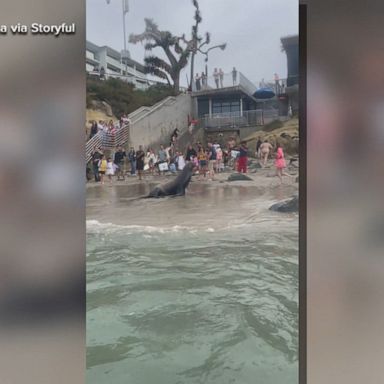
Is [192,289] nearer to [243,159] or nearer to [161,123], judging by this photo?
[243,159]

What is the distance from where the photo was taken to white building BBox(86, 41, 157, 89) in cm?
237

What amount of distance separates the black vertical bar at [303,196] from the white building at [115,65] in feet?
2.94

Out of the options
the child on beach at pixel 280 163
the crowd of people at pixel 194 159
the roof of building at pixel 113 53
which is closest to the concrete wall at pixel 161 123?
the crowd of people at pixel 194 159

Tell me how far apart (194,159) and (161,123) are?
0.29 meters

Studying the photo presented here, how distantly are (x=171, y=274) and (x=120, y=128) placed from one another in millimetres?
924

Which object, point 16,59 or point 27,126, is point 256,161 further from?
point 16,59

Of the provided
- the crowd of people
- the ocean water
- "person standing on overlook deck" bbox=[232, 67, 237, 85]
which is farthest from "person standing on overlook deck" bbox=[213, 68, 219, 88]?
the ocean water

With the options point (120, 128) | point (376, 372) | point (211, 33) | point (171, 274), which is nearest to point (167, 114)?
point (120, 128)


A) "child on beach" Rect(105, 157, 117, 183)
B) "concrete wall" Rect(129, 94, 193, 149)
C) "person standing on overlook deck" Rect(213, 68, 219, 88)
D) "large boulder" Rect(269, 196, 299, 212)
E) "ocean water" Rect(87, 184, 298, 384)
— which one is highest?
"person standing on overlook deck" Rect(213, 68, 219, 88)

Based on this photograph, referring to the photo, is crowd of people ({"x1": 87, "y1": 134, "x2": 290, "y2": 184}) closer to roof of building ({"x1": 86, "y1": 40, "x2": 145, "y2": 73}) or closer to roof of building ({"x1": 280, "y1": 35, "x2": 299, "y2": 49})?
roof of building ({"x1": 86, "y1": 40, "x2": 145, "y2": 73})

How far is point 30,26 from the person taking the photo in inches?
90.9

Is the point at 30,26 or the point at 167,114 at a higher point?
the point at 30,26

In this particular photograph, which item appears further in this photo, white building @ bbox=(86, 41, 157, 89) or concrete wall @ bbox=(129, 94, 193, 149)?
concrete wall @ bbox=(129, 94, 193, 149)

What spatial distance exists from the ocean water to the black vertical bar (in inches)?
1.7
